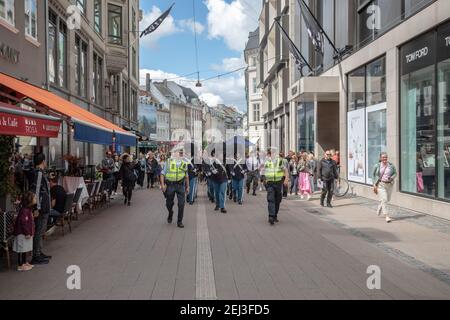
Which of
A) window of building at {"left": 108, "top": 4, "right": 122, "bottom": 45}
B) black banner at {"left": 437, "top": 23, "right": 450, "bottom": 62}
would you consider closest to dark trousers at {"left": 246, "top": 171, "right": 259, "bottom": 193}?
black banner at {"left": 437, "top": 23, "right": 450, "bottom": 62}

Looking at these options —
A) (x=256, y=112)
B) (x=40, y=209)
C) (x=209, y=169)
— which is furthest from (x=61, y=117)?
(x=256, y=112)

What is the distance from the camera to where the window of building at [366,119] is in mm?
15992

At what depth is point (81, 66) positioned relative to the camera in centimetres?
2448

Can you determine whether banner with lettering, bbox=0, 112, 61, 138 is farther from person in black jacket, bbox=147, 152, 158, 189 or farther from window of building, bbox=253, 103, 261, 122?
window of building, bbox=253, 103, 261, 122

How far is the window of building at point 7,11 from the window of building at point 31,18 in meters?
1.43

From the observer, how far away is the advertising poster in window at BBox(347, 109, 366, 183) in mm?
17750

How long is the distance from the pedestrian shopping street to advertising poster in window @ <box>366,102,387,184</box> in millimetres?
3887

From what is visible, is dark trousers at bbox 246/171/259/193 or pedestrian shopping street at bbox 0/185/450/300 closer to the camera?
pedestrian shopping street at bbox 0/185/450/300

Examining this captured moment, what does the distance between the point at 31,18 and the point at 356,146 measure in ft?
39.7

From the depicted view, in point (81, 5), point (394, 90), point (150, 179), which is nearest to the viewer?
point (394, 90)

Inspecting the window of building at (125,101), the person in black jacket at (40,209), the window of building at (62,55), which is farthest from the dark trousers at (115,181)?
the window of building at (125,101)

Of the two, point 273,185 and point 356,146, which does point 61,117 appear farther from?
point 356,146

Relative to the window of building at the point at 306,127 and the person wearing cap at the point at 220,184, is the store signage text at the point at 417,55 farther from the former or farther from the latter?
the window of building at the point at 306,127
